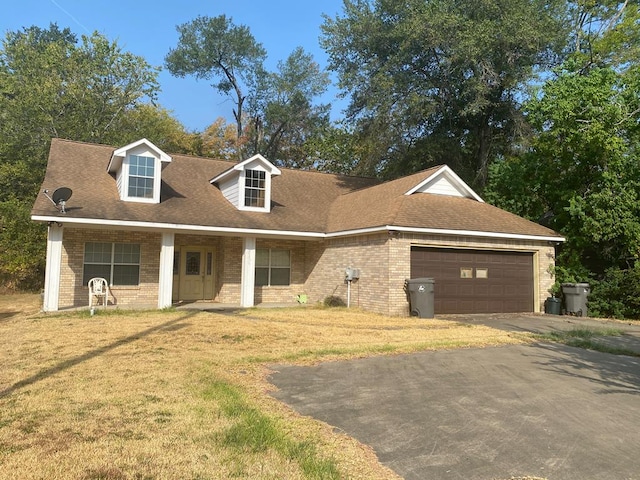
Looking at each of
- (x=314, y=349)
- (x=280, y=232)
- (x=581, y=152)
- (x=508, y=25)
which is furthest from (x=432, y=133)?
(x=314, y=349)

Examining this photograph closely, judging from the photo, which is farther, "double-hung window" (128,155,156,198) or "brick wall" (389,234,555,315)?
"double-hung window" (128,155,156,198)

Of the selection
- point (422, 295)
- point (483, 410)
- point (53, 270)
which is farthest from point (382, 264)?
point (53, 270)

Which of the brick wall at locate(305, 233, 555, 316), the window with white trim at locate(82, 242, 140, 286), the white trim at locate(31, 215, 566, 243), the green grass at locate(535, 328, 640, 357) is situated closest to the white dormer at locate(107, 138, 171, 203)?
the window with white trim at locate(82, 242, 140, 286)

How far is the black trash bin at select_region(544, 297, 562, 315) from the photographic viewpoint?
54.7 feet

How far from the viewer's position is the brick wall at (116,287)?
15.6m

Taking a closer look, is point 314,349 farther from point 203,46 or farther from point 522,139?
point 203,46

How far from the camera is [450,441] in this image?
443 centimetres

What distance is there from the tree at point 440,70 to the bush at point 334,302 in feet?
33.0

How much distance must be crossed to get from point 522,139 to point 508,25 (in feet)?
17.2

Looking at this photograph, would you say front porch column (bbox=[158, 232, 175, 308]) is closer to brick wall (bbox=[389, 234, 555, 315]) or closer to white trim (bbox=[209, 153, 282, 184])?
white trim (bbox=[209, 153, 282, 184])

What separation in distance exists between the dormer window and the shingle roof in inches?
24.0

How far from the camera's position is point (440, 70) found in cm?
2308

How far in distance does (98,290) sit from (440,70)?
718 inches

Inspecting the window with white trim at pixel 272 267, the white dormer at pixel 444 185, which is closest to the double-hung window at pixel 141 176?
the window with white trim at pixel 272 267
